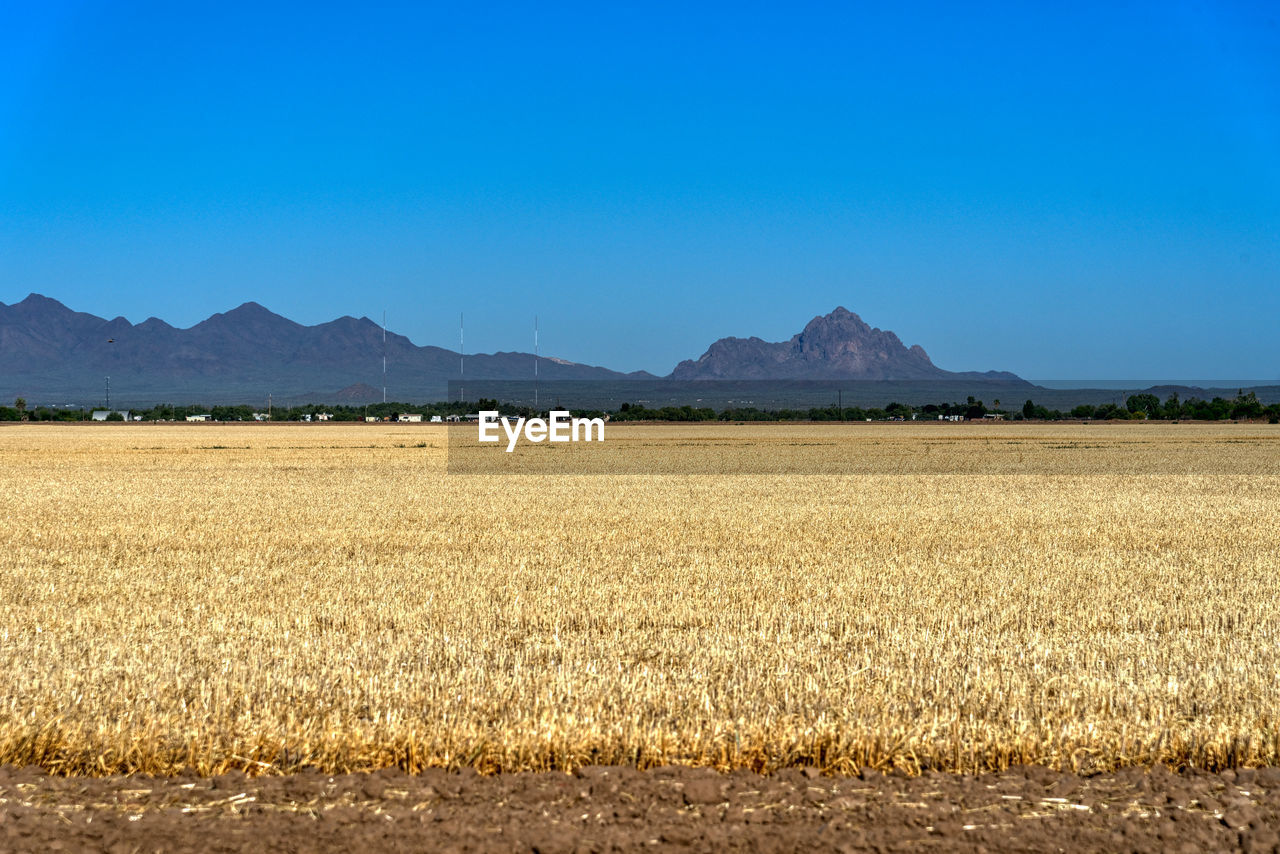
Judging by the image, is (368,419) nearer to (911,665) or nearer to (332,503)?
(332,503)

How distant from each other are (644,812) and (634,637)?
4.96 meters

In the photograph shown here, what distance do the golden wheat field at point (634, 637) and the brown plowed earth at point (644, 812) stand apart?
353mm

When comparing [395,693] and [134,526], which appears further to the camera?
[134,526]

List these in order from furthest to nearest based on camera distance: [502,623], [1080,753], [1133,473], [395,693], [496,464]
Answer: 1. [496,464]
2. [1133,473]
3. [502,623]
4. [395,693]
5. [1080,753]

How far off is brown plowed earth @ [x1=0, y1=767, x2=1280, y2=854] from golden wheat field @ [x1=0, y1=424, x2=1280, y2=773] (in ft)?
1.16

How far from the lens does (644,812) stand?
6.80 meters

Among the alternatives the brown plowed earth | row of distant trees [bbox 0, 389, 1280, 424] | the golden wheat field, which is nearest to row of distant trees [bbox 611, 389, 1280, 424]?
row of distant trees [bbox 0, 389, 1280, 424]

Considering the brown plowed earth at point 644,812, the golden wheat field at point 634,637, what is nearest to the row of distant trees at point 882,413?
the golden wheat field at point 634,637

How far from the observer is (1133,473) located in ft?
137

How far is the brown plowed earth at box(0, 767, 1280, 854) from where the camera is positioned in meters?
6.41

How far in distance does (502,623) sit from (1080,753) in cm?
650

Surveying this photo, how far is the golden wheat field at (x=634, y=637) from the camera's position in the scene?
7895mm

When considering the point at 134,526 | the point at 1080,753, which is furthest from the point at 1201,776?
the point at 134,526

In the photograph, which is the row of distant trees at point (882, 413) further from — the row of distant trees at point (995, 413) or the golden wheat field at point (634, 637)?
the golden wheat field at point (634, 637)
